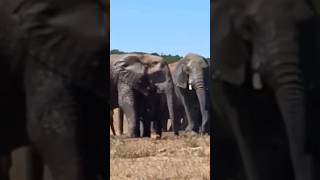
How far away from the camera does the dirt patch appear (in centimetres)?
424

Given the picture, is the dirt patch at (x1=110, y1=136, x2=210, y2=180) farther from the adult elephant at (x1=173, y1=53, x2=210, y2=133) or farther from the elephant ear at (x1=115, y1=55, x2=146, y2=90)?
the adult elephant at (x1=173, y1=53, x2=210, y2=133)

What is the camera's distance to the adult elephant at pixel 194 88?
10.0 meters

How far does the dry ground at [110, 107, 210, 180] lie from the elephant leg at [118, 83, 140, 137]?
2.90 metres

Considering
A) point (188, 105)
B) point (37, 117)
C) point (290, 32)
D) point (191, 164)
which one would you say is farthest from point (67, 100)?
point (188, 105)

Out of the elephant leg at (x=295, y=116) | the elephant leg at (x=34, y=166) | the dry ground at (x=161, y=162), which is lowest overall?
the dry ground at (x=161, y=162)

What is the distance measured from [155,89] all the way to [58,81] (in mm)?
7962

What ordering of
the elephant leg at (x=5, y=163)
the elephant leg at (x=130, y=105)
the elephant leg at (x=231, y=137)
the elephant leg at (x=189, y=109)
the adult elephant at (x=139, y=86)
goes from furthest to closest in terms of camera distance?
the elephant leg at (x=189, y=109) < the adult elephant at (x=139, y=86) < the elephant leg at (x=130, y=105) < the elephant leg at (x=231, y=137) < the elephant leg at (x=5, y=163)

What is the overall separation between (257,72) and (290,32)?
14cm

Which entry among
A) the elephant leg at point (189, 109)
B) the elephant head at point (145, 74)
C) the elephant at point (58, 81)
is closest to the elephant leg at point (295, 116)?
the elephant at point (58, 81)

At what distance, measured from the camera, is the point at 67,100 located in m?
2.02

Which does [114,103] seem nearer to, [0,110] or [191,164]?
[191,164]

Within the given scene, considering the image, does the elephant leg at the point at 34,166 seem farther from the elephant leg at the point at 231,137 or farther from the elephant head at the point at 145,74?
the elephant head at the point at 145,74

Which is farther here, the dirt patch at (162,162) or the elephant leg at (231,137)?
the dirt patch at (162,162)

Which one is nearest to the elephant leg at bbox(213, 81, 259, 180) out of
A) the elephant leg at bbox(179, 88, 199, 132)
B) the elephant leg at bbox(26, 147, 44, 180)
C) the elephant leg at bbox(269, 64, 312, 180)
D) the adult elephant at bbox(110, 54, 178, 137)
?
the elephant leg at bbox(269, 64, 312, 180)
